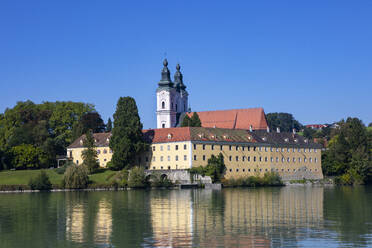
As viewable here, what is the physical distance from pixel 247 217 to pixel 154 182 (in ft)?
160

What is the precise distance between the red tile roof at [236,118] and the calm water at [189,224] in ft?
260

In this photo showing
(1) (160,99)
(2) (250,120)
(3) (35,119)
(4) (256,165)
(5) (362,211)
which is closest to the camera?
(5) (362,211)

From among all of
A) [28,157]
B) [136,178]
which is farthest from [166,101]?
[136,178]

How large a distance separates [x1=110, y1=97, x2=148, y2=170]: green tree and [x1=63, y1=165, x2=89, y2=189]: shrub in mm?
9084

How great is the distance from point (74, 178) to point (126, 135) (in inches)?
494

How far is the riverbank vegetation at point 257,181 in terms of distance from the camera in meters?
93.2

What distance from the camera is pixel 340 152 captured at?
10644 centimetres

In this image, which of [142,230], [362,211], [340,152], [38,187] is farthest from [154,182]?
[142,230]

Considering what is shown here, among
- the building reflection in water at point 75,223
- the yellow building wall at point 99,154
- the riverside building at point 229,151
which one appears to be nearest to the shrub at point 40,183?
the yellow building wall at point 99,154

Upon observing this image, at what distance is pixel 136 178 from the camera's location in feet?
289

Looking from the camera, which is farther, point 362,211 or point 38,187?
point 38,187

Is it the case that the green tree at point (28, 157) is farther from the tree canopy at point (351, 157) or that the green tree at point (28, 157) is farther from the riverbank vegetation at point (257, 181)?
the tree canopy at point (351, 157)

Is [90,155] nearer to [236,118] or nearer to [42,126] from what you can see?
[42,126]

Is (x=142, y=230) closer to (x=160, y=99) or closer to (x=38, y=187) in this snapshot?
(x=38, y=187)
